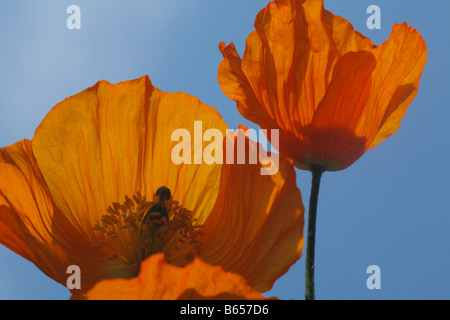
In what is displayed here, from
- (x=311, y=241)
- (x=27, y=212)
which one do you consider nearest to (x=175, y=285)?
(x=311, y=241)

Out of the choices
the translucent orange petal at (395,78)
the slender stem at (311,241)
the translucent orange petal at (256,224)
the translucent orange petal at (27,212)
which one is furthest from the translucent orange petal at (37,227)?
the translucent orange petal at (395,78)

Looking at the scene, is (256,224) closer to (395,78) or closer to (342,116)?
(342,116)

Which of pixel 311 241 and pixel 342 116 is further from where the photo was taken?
pixel 342 116

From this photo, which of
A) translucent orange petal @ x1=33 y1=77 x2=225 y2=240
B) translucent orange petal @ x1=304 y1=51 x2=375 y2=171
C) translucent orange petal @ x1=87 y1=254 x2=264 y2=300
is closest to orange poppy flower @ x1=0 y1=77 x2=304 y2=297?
translucent orange petal @ x1=33 y1=77 x2=225 y2=240

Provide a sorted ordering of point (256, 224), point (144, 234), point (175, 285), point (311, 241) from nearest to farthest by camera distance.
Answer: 1. point (175, 285)
2. point (311, 241)
3. point (256, 224)
4. point (144, 234)

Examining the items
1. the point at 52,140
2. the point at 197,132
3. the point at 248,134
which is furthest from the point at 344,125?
the point at 52,140

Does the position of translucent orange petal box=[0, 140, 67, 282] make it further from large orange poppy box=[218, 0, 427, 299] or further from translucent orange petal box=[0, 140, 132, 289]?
→ large orange poppy box=[218, 0, 427, 299]
